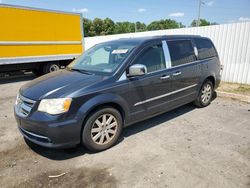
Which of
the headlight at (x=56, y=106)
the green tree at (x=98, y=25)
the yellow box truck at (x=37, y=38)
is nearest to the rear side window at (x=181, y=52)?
the headlight at (x=56, y=106)

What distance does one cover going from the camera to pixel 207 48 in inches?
210

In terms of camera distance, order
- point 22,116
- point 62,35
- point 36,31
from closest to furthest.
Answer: point 22,116 → point 36,31 → point 62,35

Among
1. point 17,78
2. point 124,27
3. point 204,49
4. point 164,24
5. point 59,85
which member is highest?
point 164,24

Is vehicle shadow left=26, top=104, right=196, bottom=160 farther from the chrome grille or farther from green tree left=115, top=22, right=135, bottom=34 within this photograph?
green tree left=115, top=22, right=135, bottom=34

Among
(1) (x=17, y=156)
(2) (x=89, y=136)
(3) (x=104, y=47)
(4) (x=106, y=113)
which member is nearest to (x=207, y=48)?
(3) (x=104, y=47)

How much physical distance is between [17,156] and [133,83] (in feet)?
7.46

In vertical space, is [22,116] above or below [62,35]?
below

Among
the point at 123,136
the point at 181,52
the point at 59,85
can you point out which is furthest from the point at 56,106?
the point at 181,52

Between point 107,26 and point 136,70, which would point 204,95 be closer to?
point 136,70

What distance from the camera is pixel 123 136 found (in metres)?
3.93

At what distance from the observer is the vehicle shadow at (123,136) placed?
3345 millimetres

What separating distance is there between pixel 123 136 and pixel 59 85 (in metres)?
1.55

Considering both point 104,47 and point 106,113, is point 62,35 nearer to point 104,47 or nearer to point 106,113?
point 104,47

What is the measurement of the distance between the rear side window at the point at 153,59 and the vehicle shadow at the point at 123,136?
1225mm
